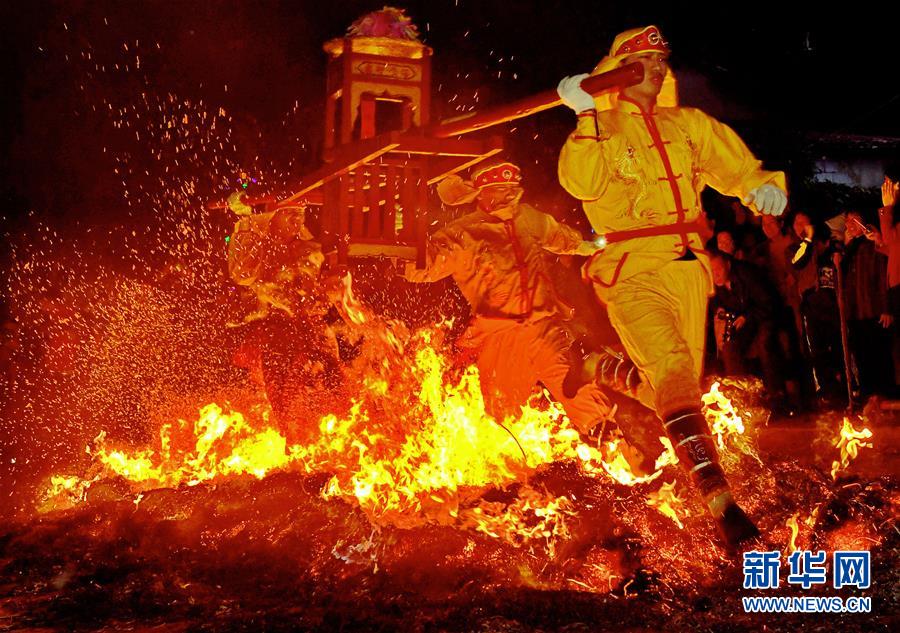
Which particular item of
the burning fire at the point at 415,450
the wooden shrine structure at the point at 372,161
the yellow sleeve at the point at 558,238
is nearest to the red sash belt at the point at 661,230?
the wooden shrine structure at the point at 372,161

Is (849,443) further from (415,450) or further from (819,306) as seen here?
(415,450)

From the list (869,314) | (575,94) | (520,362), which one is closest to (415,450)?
(520,362)

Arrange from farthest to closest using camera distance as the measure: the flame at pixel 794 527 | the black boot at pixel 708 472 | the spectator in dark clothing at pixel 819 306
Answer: the spectator in dark clothing at pixel 819 306, the flame at pixel 794 527, the black boot at pixel 708 472

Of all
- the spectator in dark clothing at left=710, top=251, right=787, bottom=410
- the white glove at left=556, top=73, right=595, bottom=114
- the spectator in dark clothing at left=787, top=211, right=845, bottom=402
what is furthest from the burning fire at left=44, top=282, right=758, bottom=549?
the spectator in dark clothing at left=787, top=211, right=845, bottom=402

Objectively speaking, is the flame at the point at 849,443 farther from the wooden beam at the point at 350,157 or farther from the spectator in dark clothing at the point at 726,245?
the wooden beam at the point at 350,157

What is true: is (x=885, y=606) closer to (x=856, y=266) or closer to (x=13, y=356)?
(x=856, y=266)

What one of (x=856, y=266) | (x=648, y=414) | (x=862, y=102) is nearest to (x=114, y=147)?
(x=648, y=414)

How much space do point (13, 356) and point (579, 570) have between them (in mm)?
6556

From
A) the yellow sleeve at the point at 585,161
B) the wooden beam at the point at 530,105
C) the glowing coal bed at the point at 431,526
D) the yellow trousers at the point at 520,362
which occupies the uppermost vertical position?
the wooden beam at the point at 530,105

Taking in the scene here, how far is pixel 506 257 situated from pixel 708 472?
A: 197cm

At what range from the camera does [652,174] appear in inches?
145

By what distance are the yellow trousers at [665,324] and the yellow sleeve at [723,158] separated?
40cm

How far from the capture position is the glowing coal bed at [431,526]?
356 cm

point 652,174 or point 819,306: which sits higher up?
point 819,306
